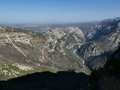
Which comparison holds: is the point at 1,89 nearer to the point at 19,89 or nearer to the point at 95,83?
the point at 19,89

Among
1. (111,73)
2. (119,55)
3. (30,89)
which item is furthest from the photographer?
(30,89)

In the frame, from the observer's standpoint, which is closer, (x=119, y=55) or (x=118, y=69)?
(x=118, y=69)

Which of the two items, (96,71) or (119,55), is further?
(119,55)

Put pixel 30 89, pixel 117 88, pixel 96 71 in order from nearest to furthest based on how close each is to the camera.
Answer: pixel 117 88 → pixel 96 71 → pixel 30 89

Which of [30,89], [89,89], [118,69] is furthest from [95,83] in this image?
[30,89]

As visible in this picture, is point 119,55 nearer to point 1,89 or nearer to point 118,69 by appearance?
point 118,69

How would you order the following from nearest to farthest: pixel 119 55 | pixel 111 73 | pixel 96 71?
pixel 111 73
pixel 96 71
pixel 119 55

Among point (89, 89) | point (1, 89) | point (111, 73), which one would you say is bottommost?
point (1, 89)

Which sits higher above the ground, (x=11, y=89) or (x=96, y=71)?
(x=96, y=71)

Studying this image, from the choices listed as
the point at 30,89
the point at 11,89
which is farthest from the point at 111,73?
the point at 11,89
